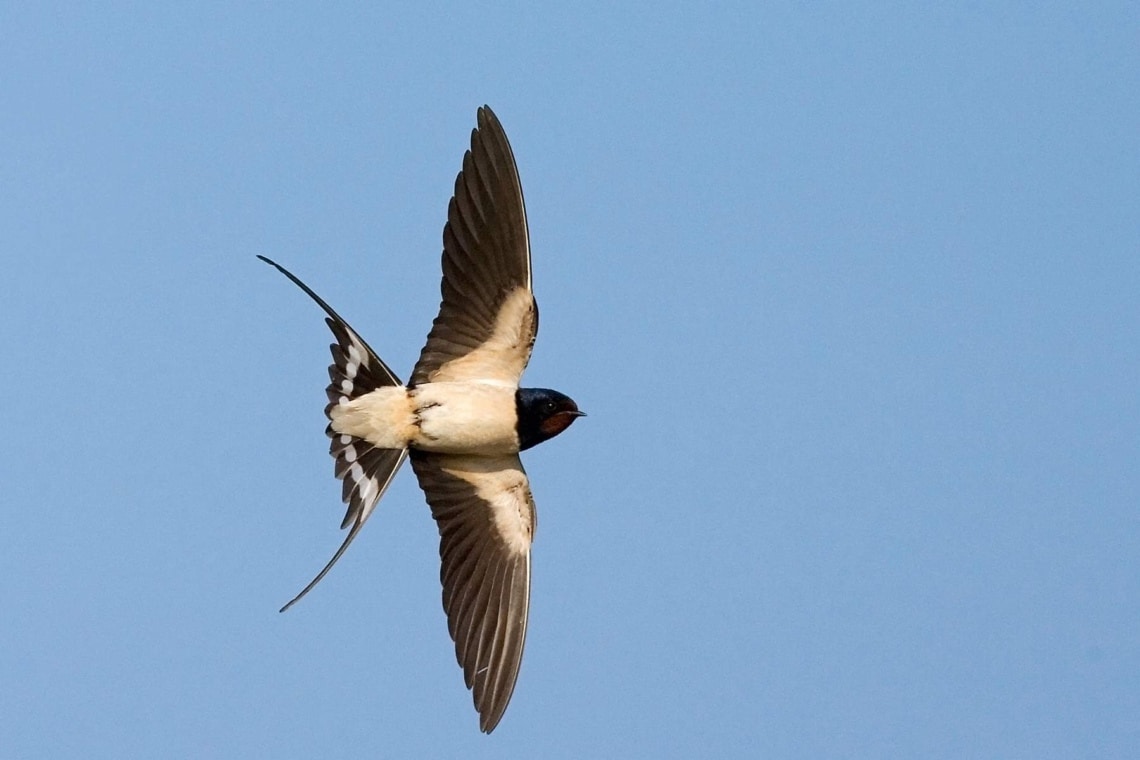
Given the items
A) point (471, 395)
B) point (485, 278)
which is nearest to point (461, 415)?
point (471, 395)

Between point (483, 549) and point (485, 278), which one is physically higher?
point (485, 278)

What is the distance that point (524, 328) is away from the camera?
527 cm

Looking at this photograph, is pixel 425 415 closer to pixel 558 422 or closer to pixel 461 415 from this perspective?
pixel 461 415

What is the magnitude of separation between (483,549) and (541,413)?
0.53 meters

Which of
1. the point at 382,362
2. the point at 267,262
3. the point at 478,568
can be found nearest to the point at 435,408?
the point at 382,362

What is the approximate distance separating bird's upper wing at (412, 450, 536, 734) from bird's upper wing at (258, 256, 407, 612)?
18cm

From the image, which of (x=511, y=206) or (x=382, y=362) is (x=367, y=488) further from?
(x=511, y=206)

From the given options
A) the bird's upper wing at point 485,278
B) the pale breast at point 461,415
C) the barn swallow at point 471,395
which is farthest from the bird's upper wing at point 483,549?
the bird's upper wing at point 485,278

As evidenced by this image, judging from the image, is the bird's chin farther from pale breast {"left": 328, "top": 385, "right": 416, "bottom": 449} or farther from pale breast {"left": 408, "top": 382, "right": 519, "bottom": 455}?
pale breast {"left": 328, "top": 385, "right": 416, "bottom": 449}

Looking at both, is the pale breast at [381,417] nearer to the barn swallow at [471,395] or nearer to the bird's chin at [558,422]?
the barn swallow at [471,395]

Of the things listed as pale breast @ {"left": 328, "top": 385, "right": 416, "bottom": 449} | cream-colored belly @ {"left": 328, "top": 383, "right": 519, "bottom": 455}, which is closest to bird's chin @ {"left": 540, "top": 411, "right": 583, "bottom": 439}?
cream-colored belly @ {"left": 328, "top": 383, "right": 519, "bottom": 455}

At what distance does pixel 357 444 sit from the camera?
5246 mm

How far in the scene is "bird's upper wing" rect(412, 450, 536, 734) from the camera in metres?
5.30

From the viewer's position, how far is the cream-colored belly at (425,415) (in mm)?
5211
